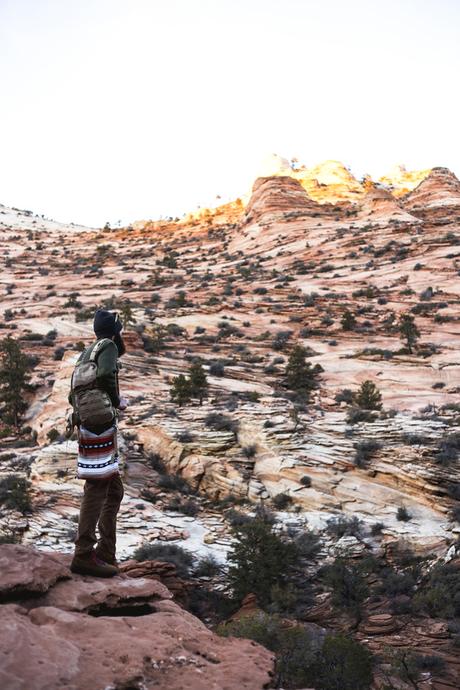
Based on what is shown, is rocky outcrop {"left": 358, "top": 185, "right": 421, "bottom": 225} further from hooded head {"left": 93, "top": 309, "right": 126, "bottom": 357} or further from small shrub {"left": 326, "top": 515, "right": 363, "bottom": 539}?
hooded head {"left": 93, "top": 309, "right": 126, "bottom": 357}

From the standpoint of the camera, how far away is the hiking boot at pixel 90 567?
181 inches

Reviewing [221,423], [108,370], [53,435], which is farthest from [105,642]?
[53,435]

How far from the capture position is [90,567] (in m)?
4.62

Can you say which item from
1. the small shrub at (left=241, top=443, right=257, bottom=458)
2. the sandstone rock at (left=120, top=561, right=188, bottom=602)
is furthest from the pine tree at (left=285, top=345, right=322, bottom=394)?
the sandstone rock at (left=120, top=561, right=188, bottom=602)

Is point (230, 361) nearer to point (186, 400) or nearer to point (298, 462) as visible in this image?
point (186, 400)

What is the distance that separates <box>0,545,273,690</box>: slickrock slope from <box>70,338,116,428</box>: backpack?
1225mm

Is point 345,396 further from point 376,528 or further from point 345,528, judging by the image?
point 345,528

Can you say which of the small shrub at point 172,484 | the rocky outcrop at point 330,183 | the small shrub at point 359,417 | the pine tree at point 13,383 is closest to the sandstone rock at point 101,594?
the small shrub at point 172,484

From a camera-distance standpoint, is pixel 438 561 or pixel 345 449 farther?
pixel 345 449

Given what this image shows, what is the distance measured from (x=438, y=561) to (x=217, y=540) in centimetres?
402

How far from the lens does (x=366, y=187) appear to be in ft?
244

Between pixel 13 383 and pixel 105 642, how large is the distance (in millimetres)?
19312

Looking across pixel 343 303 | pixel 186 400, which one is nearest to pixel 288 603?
pixel 186 400

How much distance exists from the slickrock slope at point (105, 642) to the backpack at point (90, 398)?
123 cm
